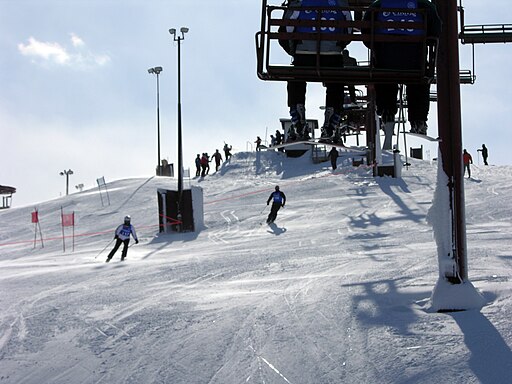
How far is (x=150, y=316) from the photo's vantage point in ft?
25.4

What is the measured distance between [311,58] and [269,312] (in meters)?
2.94

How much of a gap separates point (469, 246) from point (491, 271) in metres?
3.19

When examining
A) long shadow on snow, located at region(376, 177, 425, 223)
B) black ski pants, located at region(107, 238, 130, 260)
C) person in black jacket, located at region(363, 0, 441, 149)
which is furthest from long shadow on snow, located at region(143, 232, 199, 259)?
person in black jacket, located at region(363, 0, 441, 149)

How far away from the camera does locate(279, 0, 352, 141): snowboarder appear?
670 cm

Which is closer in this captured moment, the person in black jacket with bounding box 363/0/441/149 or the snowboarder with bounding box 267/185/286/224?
the person in black jacket with bounding box 363/0/441/149

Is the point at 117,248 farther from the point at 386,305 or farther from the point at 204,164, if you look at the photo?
the point at 204,164

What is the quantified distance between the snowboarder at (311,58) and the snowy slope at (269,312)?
2.17 metres

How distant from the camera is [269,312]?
7.32 meters

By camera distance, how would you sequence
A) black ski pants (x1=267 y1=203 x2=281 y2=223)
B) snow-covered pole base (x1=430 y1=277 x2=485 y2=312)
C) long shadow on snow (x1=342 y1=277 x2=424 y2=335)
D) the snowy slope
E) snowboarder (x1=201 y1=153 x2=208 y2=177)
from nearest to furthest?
the snowy slope < long shadow on snow (x1=342 y1=277 x2=424 y2=335) < snow-covered pole base (x1=430 y1=277 x2=485 y2=312) < black ski pants (x1=267 y1=203 x2=281 y2=223) < snowboarder (x1=201 y1=153 x2=208 y2=177)

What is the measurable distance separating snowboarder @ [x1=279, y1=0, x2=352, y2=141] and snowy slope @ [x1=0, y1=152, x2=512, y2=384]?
217 centimetres

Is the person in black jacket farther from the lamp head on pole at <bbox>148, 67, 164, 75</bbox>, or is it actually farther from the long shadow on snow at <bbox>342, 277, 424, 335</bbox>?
the lamp head on pole at <bbox>148, 67, 164, 75</bbox>

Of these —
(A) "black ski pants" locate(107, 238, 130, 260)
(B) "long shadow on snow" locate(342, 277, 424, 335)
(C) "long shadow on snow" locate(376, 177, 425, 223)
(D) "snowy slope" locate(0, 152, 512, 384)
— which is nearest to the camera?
(D) "snowy slope" locate(0, 152, 512, 384)

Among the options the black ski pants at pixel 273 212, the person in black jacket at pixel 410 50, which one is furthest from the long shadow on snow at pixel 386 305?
the black ski pants at pixel 273 212

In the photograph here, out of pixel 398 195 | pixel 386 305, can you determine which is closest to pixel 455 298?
pixel 386 305
